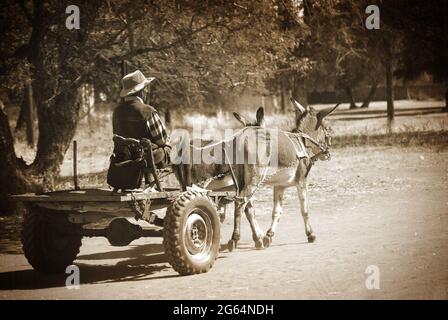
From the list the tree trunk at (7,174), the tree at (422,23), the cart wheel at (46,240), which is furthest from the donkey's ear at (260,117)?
the tree at (422,23)

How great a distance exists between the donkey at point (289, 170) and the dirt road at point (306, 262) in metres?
0.37

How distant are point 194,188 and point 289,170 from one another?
8.34 feet

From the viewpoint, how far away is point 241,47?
57.1ft

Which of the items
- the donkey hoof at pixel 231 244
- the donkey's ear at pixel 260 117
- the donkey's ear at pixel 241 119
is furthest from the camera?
the donkey's ear at pixel 241 119

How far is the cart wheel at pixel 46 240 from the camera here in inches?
382

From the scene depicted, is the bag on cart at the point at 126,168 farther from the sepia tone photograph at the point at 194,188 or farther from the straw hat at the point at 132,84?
the straw hat at the point at 132,84

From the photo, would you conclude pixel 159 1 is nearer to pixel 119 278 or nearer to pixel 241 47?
pixel 241 47

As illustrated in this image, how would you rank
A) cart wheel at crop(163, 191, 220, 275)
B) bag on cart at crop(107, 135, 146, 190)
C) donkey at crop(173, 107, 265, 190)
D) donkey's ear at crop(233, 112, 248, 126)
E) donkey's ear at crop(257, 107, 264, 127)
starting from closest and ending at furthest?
1. cart wheel at crop(163, 191, 220, 275)
2. bag on cart at crop(107, 135, 146, 190)
3. donkey at crop(173, 107, 265, 190)
4. donkey's ear at crop(257, 107, 264, 127)
5. donkey's ear at crop(233, 112, 248, 126)

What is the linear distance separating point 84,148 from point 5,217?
17.3m

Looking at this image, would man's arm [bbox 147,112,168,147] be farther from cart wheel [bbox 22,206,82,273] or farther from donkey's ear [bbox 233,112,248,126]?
donkey's ear [bbox 233,112,248,126]

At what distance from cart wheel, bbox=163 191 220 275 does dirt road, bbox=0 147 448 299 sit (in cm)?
24

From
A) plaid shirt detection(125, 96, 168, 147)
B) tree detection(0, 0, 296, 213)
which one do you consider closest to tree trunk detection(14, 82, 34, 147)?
tree detection(0, 0, 296, 213)

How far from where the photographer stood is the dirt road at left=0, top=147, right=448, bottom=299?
830cm

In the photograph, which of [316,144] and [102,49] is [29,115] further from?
[316,144]
